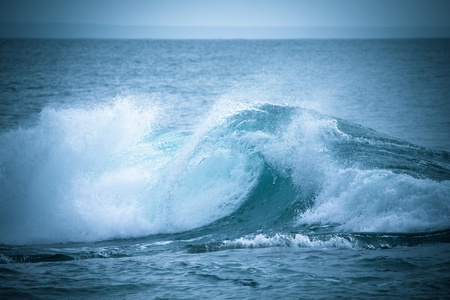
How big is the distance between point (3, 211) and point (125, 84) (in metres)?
28.2

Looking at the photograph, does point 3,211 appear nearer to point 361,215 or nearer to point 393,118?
point 361,215

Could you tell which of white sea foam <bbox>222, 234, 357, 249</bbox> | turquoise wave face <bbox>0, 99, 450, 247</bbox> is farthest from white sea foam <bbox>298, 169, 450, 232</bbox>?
white sea foam <bbox>222, 234, 357, 249</bbox>

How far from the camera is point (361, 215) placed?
8570 mm

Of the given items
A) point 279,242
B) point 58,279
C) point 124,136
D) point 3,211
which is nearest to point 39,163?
point 3,211

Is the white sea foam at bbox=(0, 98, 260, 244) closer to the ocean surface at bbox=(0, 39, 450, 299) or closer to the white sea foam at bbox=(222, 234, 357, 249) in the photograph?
the ocean surface at bbox=(0, 39, 450, 299)

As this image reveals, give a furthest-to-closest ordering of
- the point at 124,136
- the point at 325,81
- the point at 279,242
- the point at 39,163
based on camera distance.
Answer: the point at 325,81, the point at 124,136, the point at 39,163, the point at 279,242

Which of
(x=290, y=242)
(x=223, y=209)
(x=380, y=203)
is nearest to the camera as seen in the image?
(x=290, y=242)

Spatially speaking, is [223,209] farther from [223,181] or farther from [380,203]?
[380,203]

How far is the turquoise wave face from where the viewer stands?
8695mm

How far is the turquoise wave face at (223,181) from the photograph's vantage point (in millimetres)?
8695

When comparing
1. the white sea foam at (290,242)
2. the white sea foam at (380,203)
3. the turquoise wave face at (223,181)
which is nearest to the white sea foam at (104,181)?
the turquoise wave face at (223,181)

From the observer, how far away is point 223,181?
1062 centimetres

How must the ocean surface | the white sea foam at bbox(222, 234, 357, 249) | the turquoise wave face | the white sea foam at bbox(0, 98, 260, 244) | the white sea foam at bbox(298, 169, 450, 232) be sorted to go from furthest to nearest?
the white sea foam at bbox(0, 98, 260, 244)
the turquoise wave face
the white sea foam at bbox(298, 169, 450, 232)
the white sea foam at bbox(222, 234, 357, 249)
the ocean surface

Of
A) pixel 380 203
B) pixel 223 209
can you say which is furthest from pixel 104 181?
pixel 380 203
